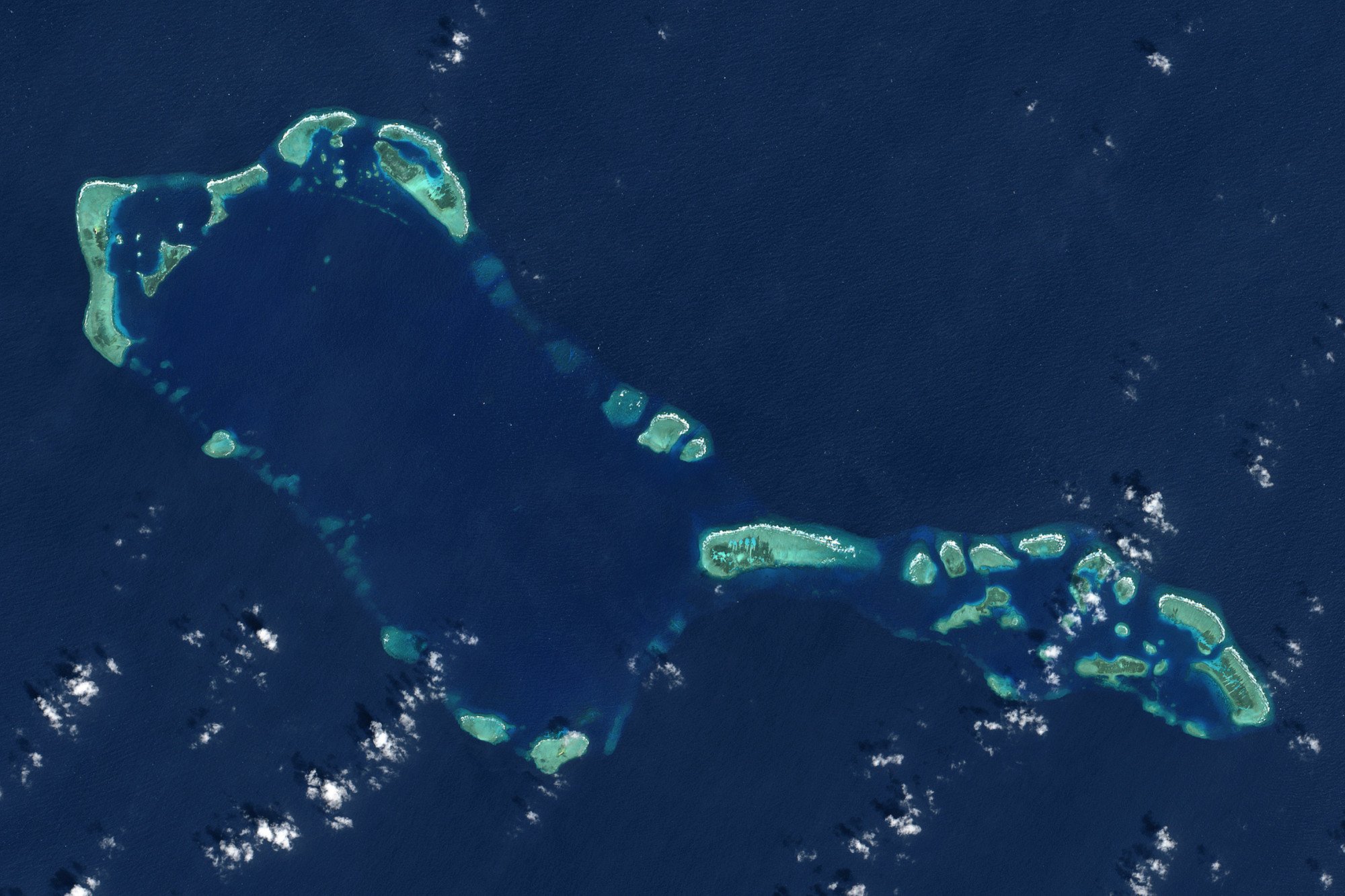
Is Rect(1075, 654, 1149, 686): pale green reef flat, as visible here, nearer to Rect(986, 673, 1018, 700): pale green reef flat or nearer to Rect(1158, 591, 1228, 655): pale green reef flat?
Rect(1158, 591, 1228, 655): pale green reef flat

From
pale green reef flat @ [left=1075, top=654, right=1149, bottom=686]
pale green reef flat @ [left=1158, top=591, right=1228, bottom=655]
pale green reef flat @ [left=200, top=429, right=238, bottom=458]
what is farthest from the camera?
pale green reef flat @ [left=1158, top=591, right=1228, bottom=655]

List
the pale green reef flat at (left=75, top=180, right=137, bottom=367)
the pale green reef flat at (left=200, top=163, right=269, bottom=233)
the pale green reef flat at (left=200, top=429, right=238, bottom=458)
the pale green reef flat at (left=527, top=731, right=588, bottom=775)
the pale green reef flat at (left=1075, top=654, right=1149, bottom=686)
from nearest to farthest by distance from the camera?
the pale green reef flat at (left=200, top=429, right=238, bottom=458), the pale green reef flat at (left=527, top=731, right=588, bottom=775), the pale green reef flat at (left=75, top=180, right=137, bottom=367), the pale green reef flat at (left=200, top=163, right=269, bottom=233), the pale green reef flat at (left=1075, top=654, right=1149, bottom=686)

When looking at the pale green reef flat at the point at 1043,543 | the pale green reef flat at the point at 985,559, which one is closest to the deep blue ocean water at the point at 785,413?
the pale green reef flat at the point at 985,559

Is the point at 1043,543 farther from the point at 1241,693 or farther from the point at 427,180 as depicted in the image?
the point at 427,180

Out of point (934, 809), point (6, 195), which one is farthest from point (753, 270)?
point (6, 195)

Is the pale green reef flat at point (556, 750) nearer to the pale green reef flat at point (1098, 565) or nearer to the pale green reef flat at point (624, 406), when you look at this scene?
the pale green reef flat at point (624, 406)

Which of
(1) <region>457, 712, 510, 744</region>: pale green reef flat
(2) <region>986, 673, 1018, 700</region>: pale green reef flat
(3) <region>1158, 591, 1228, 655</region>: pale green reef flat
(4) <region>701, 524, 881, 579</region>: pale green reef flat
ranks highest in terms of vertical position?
(3) <region>1158, 591, 1228, 655</region>: pale green reef flat

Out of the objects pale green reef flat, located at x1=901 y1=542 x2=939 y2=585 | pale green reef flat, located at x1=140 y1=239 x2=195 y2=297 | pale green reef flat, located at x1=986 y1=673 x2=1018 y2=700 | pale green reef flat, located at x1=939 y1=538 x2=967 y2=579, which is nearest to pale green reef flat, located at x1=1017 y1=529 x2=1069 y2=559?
pale green reef flat, located at x1=939 y1=538 x2=967 y2=579
